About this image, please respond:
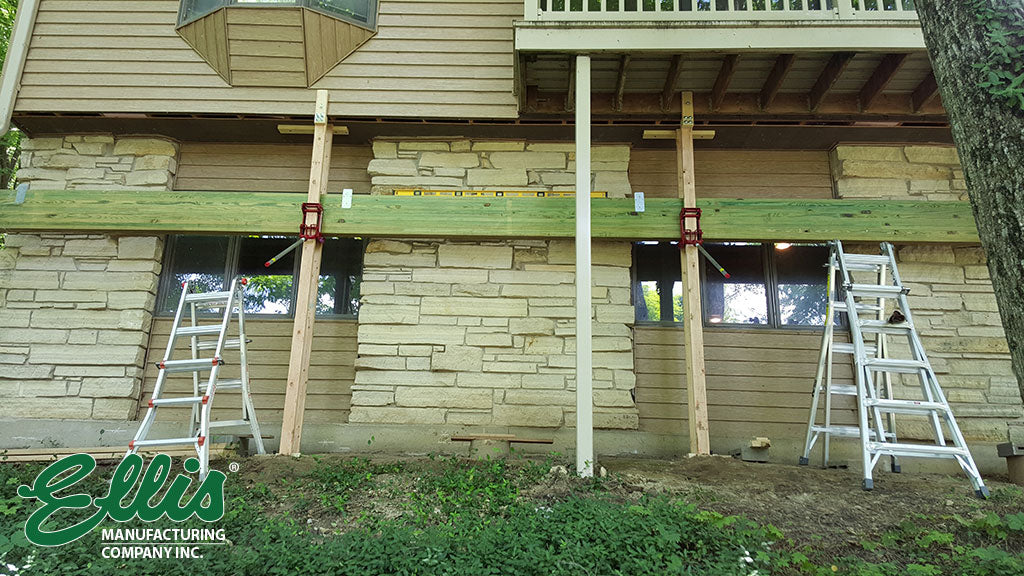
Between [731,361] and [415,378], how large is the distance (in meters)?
2.87

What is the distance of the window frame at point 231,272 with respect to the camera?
553 cm

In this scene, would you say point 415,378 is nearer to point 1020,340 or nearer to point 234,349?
point 234,349

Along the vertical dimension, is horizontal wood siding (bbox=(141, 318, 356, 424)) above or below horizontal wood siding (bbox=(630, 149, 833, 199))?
below

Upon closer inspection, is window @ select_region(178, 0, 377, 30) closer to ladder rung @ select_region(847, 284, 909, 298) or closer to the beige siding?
the beige siding

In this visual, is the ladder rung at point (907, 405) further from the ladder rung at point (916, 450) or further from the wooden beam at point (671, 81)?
the wooden beam at point (671, 81)

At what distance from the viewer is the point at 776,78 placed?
4.99 m

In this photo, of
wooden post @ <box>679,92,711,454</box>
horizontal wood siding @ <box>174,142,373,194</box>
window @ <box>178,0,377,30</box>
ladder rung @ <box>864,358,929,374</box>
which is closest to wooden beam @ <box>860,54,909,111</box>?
wooden post @ <box>679,92,711,454</box>

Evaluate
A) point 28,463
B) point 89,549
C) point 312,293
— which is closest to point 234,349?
point 312,293

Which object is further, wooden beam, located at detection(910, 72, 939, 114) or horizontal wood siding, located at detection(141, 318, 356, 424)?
horizontal wood siding, located at detection(141, 318, 356, 424)

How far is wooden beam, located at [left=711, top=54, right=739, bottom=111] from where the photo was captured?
4.81m

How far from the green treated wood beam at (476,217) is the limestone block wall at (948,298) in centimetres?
39

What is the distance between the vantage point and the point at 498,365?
17.2 feet

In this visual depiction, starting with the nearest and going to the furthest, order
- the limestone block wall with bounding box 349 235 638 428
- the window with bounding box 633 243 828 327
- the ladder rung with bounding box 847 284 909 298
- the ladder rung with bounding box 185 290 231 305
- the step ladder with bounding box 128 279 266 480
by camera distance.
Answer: the step ladder with bounding box 128 279 266 480 < the ladder rung with bounding box 847 284 909 298 < the ladder rung with bounding box 185 290 231 305 < the limestone block wall with bounding box 349 235 638 428 < the window with bounding box 633 243 828 327

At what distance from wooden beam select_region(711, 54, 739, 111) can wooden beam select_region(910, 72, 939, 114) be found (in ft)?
5.31
